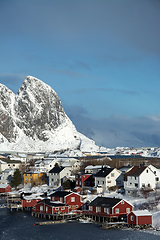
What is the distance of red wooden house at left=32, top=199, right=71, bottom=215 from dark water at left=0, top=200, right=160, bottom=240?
99.9 inches

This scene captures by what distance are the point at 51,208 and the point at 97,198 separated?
17.0 ft

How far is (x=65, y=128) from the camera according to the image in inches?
7372

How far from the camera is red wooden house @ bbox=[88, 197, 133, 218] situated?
3425 cm

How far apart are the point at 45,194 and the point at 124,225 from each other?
17.4 m

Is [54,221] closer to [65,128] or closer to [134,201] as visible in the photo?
[134,201]

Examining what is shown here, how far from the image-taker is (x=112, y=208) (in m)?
34.1

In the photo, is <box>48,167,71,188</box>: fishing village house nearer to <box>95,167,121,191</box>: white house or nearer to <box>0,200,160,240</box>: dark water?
<box>95,167,121,191</box>: white house

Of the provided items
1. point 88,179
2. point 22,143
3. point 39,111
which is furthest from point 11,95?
point 88,179

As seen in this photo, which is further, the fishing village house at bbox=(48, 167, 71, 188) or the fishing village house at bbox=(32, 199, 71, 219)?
the fishing village house at bbox=(48, 167, 71, 188)

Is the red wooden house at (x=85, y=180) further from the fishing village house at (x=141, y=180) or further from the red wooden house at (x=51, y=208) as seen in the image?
the red wooden house at (x=51, y=208)

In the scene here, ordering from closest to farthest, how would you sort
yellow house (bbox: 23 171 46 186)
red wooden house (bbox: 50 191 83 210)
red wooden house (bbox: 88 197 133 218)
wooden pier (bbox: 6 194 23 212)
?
red wooden house (bbox: 88 197 133 218) < red wooden house (bbox: 50 191 83 210) < wooden pier (bbox: 6 194 23 212) < yellow house (bbox: 23 171 46 186)

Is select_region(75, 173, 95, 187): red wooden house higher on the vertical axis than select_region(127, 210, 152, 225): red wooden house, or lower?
higher

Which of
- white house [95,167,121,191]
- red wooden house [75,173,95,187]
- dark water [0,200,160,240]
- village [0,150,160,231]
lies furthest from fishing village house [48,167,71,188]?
dark water [0,200,160,240]

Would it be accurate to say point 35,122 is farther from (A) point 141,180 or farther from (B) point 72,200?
(B) point 72,200
